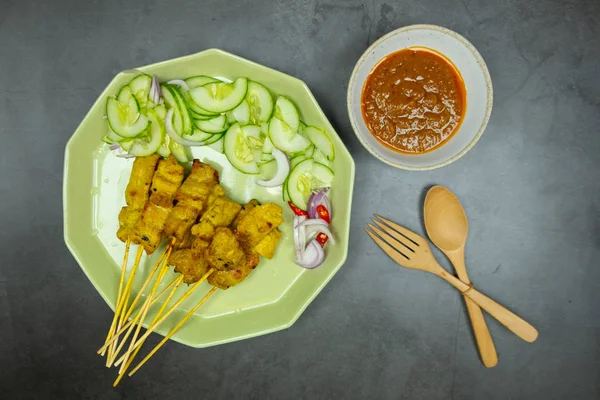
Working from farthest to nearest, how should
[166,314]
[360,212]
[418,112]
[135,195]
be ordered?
[360,212], [135,195], [166,314], [418,112]

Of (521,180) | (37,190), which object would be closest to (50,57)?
(37,190)

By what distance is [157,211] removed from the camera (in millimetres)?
3203

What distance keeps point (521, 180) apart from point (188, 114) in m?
2.40

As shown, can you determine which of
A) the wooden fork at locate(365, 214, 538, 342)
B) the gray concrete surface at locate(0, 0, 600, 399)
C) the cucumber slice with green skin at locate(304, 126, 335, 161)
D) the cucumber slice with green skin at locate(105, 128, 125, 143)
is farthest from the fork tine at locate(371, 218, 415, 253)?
the cucumber slice with green skin at locate(105, 128, 125, 143)

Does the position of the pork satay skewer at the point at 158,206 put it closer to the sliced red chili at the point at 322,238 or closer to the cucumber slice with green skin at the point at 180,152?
the cucumber slice with green skin at the point at 180,152

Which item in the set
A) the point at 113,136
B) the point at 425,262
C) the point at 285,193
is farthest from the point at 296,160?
the point at 113,136

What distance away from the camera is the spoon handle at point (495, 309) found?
11.3ft

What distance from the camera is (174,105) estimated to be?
10.7ft

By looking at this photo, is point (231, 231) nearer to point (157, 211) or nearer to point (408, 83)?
point (157, 211)

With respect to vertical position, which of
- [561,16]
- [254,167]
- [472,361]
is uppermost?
[561,16]

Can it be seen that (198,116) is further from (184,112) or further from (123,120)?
(123,120)

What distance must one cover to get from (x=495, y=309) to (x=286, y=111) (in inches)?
79.2

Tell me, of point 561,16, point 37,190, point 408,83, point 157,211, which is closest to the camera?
point 408,83

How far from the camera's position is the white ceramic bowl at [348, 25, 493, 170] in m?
2.94
